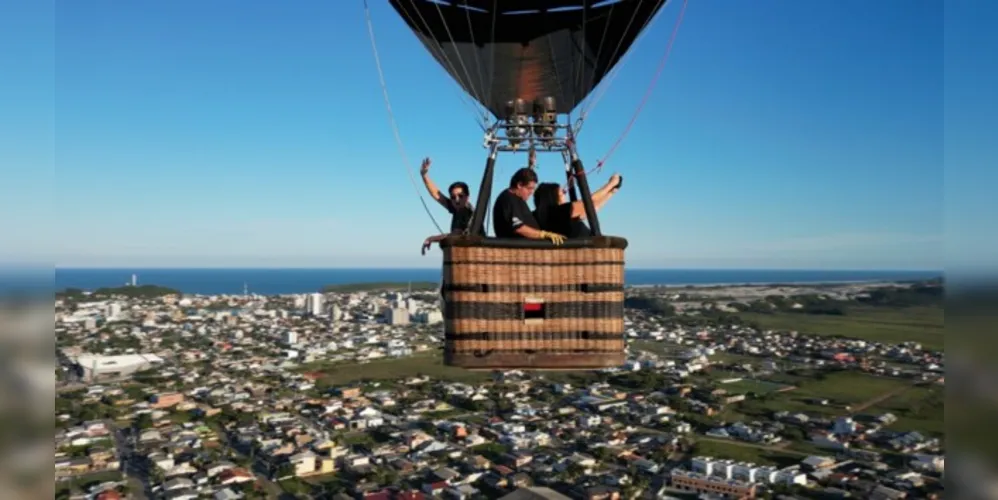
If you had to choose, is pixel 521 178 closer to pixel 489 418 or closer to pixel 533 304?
pixel 533 304

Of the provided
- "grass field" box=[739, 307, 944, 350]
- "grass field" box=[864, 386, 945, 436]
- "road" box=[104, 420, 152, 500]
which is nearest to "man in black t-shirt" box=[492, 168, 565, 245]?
"road" box=[104, 420, 152, 500]

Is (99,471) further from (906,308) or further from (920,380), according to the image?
(906,308)

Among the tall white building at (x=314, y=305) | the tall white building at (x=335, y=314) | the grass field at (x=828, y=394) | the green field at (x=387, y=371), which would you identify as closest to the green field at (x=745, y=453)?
the grass field at (x=828, y=394)

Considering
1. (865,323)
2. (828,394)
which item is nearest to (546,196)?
(828,394)

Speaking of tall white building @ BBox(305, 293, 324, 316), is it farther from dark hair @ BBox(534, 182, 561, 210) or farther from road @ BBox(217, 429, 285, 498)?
dark hair @ BBox(534, 182, 561, 210)

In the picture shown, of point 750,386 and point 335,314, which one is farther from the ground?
point 335,314

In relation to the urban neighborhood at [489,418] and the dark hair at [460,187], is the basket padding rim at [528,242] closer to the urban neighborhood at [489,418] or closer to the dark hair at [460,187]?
the dark hair at [460,187]

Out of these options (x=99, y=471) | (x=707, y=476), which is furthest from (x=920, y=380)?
(x=99, y=471)
